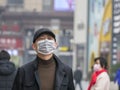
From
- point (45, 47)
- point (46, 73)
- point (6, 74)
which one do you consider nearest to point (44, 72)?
point (46, 73)

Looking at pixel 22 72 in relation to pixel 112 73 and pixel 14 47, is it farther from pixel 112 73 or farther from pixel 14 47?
pixel 14 47

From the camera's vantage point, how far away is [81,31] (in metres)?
49.6

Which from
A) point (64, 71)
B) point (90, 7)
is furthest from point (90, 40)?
point (64, 71)

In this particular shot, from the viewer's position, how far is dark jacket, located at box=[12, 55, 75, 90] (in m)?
4.42

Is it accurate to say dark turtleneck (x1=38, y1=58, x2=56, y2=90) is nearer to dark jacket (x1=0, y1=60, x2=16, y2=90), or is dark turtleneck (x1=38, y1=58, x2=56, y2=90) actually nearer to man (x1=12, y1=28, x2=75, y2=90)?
man (x1=12, y1=28, x2=75, y2=90)

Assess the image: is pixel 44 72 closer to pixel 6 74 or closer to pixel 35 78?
pixel 35 78

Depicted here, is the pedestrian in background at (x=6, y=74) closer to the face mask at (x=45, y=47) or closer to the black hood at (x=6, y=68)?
the black hood at (x=6, y=68)

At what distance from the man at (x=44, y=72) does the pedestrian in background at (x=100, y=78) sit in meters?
3.35

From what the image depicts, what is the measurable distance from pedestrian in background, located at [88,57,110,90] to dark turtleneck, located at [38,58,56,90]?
344 cm

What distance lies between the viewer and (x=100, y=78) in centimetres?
799

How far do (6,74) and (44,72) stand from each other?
9.69 ft

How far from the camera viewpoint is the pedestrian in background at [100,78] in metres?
7.89

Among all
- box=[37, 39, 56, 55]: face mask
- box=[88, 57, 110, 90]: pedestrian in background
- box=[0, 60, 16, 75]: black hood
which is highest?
box=[37, 39, 56, 55]: face mask

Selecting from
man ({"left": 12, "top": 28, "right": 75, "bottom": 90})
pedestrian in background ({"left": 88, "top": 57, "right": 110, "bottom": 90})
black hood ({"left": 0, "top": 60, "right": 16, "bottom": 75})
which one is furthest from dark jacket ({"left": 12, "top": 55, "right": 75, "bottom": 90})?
pedestrian in background ({"left": 88, "top": 57, "right": 110, "bottom": 90})
